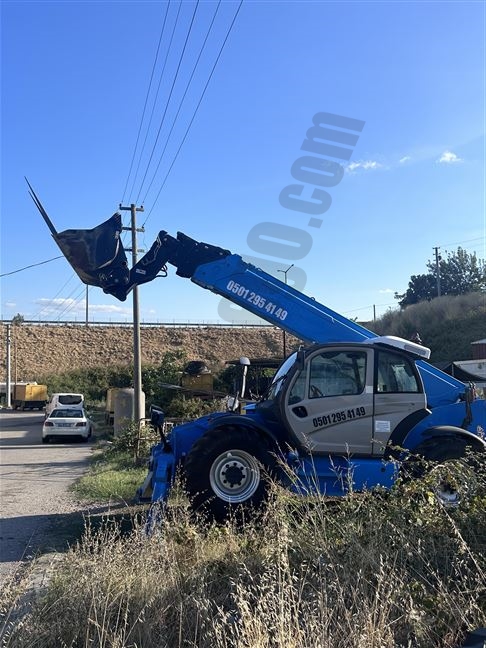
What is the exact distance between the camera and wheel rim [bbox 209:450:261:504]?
6.71 metres

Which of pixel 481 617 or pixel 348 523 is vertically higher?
pixel 348 523

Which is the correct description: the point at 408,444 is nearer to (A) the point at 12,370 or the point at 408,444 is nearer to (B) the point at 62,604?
(B) the point at 62,604

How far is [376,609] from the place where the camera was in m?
3.25

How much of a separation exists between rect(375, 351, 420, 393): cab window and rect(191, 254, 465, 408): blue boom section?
75 cm

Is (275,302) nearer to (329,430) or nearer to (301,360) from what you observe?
(301,360)

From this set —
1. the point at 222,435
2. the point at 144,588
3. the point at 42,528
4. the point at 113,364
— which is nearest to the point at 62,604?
the point at 144,588

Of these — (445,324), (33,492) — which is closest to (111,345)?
(445,324)

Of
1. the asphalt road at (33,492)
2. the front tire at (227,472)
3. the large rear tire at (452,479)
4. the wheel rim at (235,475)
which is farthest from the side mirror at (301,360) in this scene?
the asphalt road at (33,492)

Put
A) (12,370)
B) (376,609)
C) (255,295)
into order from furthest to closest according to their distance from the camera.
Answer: (12,370)
(255,295)
(376,609)

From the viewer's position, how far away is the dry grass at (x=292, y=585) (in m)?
3.26

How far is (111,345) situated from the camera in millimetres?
61156

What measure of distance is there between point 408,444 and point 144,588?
4.37 m

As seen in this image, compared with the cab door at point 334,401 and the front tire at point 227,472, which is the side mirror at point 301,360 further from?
the front tire at point 227,472

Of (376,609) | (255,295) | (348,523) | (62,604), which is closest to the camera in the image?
(376,609)
